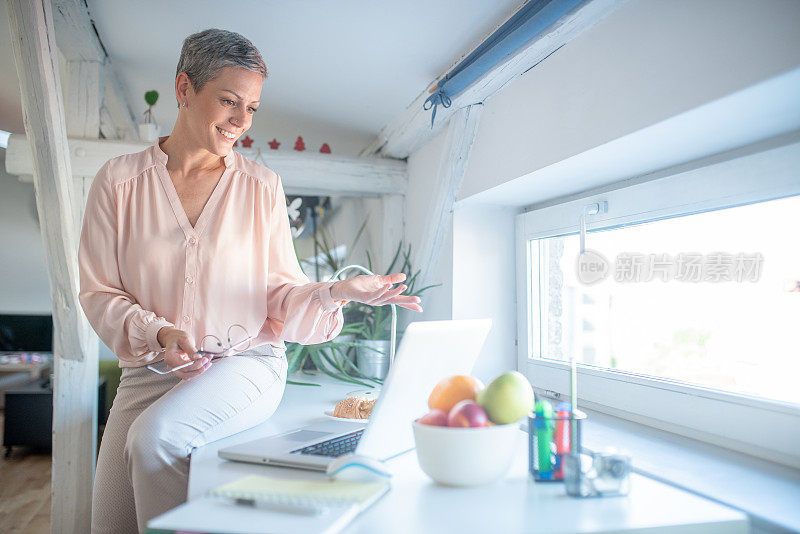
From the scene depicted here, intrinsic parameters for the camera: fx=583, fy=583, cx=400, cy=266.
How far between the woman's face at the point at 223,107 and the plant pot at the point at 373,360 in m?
1.14

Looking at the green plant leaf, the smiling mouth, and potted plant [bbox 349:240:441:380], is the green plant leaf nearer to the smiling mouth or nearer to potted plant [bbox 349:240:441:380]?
potted plant [bbox 349:240:441:380]

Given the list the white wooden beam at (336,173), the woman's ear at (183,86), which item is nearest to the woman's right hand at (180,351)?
the woman's ear at (183,86)

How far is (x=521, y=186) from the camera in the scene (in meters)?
1.85

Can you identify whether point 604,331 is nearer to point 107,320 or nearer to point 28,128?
point 107,320

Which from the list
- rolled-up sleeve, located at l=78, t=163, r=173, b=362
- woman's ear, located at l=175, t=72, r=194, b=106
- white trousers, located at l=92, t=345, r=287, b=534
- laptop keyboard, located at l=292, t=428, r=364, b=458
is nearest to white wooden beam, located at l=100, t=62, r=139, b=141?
woman's ear, located at l=175, t=72, r=194, b=106

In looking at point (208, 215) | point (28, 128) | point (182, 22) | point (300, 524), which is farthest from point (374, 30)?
point (300, 524)

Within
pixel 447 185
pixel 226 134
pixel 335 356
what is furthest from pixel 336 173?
pixel 226 134

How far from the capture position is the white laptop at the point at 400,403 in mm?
956

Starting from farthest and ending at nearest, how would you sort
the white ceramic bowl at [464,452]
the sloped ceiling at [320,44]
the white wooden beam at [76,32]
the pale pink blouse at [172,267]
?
the white wooden beam at [76,32] → the sloped ceiling at [320,44] → the pale pink blouse at [172,267] → the white ceramic bowl at [464,452]

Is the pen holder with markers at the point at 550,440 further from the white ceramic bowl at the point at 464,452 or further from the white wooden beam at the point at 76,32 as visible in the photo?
the white wooden beam at the point at 76,32

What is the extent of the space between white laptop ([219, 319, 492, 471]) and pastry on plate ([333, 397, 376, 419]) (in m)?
0.31

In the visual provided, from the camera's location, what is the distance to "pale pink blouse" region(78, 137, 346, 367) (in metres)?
1.38

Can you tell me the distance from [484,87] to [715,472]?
1.28 meters

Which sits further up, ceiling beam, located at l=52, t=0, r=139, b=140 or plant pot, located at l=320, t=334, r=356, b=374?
ceiling beam, located at l=52, t=0, r=139, b=140
